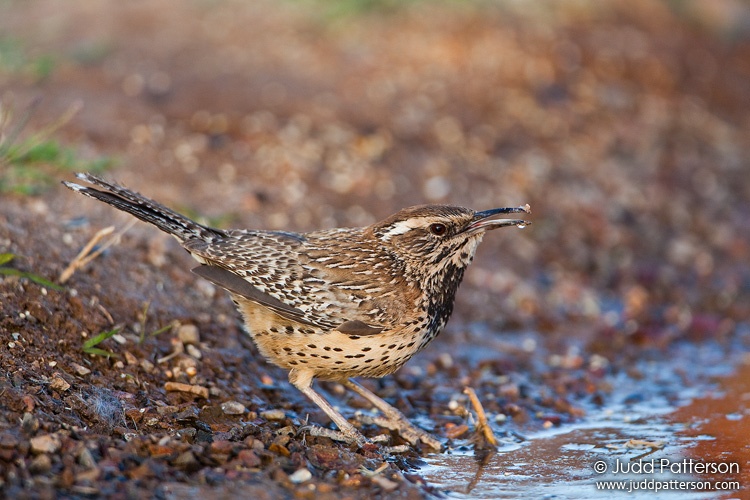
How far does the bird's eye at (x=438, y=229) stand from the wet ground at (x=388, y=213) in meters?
1.14

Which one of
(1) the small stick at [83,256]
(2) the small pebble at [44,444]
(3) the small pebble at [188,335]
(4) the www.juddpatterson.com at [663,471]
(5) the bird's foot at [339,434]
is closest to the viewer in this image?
(2) the small pebble at [44,444]

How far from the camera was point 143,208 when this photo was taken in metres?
5.26

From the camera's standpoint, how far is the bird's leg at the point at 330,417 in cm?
503

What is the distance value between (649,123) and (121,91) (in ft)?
18.9

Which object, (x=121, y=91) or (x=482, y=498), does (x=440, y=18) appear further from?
(x=482, y=498)

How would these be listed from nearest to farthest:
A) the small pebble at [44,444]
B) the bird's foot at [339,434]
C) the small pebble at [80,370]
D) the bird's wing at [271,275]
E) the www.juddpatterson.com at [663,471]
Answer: the small pebble at [44,444], the www.juddpatterson.com at [663,471], the small pebble at [80,370], the bird's foot at [339,434], the bird's wing at [271,275]

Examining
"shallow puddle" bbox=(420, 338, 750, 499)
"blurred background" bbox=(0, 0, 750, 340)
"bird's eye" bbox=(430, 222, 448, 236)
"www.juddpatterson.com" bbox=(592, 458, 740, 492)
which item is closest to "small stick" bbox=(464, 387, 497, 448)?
"shallow puddle" bbox=(420, 338, 750, 499)

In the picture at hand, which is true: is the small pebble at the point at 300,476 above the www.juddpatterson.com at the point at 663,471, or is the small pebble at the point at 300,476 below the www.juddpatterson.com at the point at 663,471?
below

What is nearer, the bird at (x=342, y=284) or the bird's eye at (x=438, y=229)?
the bird at (x=342, y=284)

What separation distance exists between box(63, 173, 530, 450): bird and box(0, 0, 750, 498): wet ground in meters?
0.40

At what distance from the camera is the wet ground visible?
469 centimetres

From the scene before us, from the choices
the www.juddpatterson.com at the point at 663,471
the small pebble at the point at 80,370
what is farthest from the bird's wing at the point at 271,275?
the www.juddpatterson.com at the point at 663,471

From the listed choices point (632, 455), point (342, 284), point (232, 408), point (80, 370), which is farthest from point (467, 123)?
point (80, 370)

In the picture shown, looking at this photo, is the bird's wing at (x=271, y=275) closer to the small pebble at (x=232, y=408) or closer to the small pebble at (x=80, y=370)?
the small pebble at (x=232, y=408)
